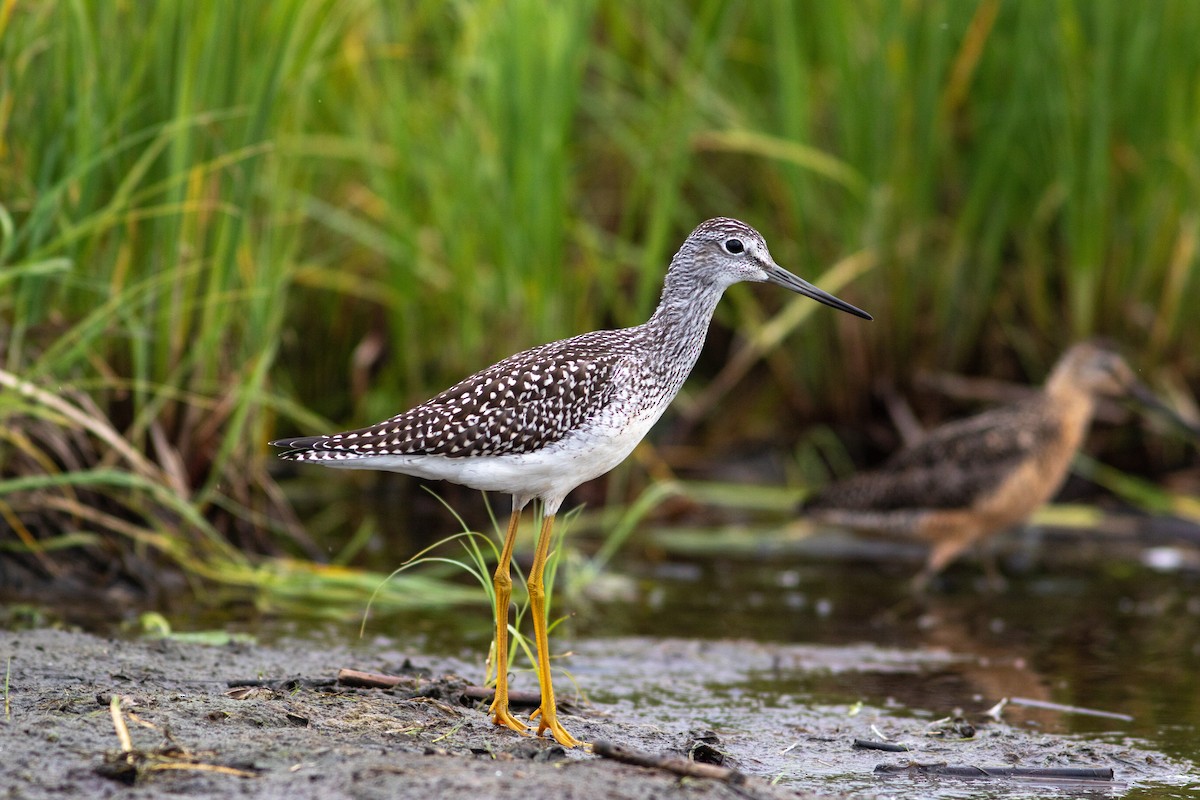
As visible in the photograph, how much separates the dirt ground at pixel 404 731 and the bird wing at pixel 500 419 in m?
0.89

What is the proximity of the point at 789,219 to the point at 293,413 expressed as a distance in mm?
4717

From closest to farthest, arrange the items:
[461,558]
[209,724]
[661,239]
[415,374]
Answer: [209,724]
[461,558]
[661,239]
[415,374]

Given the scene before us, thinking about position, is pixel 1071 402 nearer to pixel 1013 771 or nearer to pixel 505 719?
pixel 1013 771

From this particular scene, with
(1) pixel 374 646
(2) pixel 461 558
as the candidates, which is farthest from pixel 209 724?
(2) pixel 461 558

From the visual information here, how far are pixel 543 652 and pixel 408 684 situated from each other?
546 mm

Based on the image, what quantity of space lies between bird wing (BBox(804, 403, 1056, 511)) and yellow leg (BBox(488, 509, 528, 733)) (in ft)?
14.9

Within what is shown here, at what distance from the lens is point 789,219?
36.3 feet

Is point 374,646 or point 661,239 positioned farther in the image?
point 661,239

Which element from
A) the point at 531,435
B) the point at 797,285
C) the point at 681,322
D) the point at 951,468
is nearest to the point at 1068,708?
the point at 797,285

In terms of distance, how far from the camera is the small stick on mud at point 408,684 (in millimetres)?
5473

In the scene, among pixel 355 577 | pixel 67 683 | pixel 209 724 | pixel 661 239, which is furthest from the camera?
pixel 661 239

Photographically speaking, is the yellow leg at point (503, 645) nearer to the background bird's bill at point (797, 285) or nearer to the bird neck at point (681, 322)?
Answer: the bird neck at point (681, 322)

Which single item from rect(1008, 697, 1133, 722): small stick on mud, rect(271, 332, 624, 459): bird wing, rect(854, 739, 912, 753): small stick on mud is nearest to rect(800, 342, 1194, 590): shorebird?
rect(1008, 697, 1133, 722): small stick on mud

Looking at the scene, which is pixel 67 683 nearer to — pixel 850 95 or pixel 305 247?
pixel 305 247
